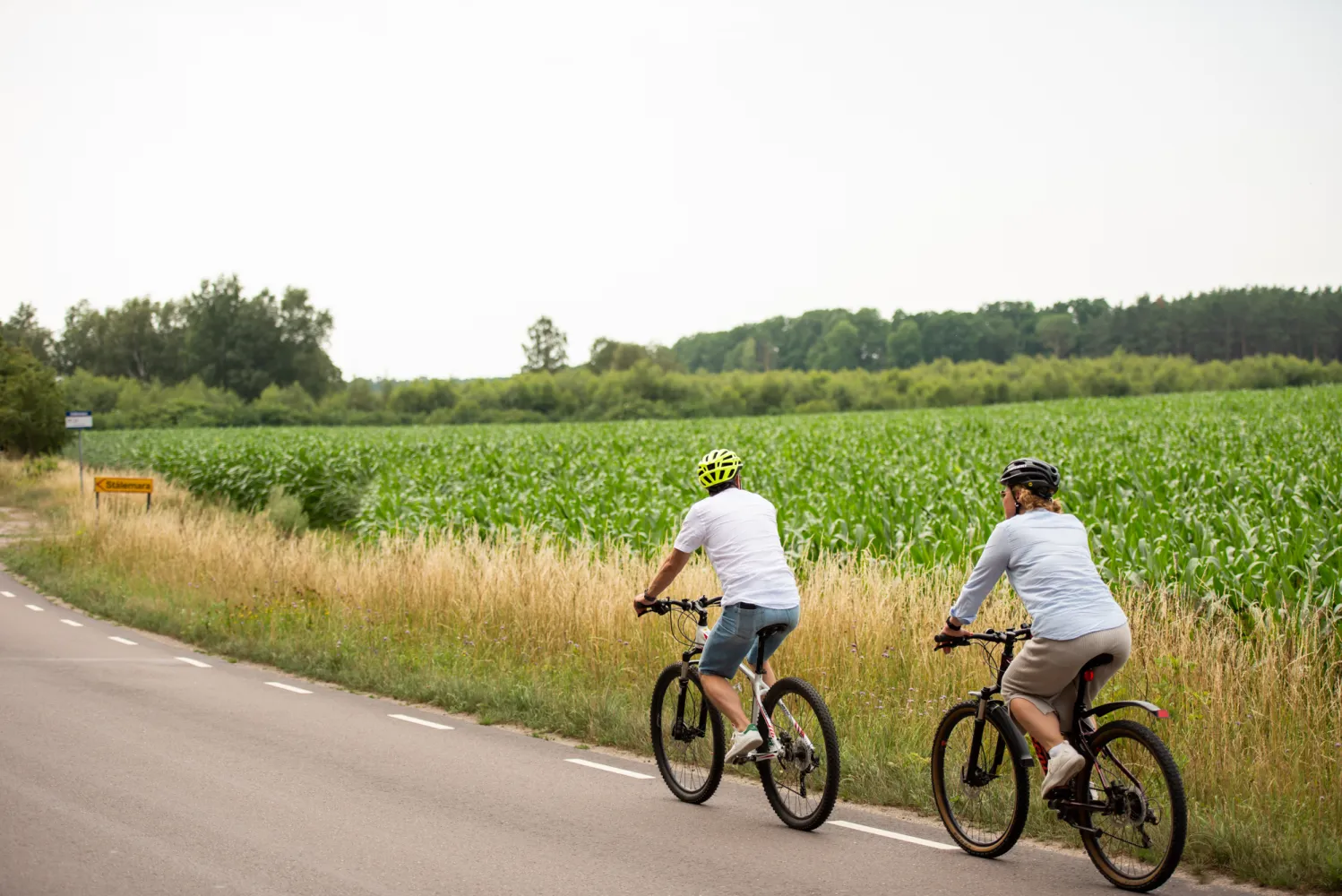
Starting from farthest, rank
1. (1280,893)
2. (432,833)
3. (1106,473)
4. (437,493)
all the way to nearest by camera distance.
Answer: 1. (437,493)
2. (1106,473)
3. (432,833)
4. (1280,893)

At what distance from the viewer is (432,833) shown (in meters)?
6.21

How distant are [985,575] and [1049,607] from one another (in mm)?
389

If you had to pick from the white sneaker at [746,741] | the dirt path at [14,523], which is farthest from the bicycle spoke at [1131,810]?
the dirt path at [14,523]

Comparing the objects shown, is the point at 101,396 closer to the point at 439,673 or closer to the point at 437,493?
the point at 437,493

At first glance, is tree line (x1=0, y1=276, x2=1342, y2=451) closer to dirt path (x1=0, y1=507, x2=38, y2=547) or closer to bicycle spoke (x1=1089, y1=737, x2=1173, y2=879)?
dirt path (x1=0, y1=507, x2=38, y2=547)

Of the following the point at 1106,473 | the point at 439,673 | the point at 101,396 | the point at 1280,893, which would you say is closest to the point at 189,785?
the point at 439,673

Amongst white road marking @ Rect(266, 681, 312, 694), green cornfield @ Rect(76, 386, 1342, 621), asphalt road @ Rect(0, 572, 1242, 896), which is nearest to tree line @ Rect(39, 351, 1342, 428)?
green cornfield @ Rect(76, 386, 1342, 621)

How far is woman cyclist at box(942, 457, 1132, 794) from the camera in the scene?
17.2 feet

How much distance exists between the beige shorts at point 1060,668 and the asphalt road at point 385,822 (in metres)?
0.85

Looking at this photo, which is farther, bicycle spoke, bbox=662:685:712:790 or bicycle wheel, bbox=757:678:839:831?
bicycle spoke, bbox=662:685:712:790

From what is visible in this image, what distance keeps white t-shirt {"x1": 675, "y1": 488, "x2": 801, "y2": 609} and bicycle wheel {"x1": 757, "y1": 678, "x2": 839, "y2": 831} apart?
1.69 ft

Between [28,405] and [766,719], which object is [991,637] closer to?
[766,719]

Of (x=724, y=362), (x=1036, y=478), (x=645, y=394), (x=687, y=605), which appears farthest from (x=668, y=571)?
(x=724, y=362)

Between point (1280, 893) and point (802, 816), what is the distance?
2.36 metres
